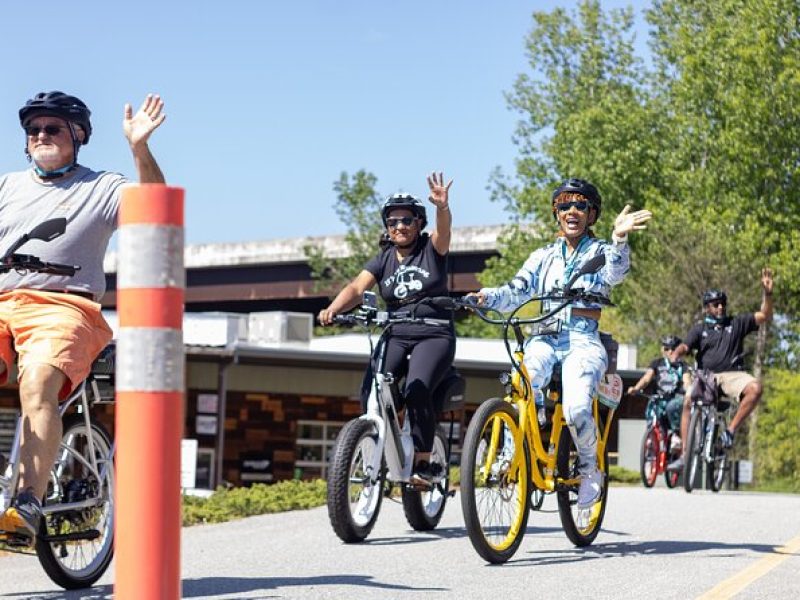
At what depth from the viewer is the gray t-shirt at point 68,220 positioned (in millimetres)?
6906

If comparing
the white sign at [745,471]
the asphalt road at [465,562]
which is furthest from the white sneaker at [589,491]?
the white sign at [745,471]

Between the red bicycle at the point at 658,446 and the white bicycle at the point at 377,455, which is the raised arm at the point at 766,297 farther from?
the white bicycle at the point at 377,455

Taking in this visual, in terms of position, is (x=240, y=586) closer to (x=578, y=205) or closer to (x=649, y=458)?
(x=578, y=205)

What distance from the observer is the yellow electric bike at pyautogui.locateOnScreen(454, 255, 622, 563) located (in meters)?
8.19

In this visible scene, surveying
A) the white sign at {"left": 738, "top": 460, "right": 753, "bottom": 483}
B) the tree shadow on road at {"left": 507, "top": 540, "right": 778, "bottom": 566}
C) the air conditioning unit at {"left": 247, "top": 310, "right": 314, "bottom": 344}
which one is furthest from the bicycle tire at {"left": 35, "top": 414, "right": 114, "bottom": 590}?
the air conditioning unit at {"left": 247, "top": 310, "right": 314, "bottom": 344}

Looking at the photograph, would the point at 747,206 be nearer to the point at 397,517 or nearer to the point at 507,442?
the point at 397,517

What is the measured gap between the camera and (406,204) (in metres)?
9.80

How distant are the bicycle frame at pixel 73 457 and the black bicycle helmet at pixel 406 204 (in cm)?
288

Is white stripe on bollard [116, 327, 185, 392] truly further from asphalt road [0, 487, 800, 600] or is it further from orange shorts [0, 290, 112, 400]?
asphalt road [0, 487, 800, 600]

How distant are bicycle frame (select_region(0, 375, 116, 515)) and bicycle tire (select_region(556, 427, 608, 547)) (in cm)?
262

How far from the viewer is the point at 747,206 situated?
115 ft

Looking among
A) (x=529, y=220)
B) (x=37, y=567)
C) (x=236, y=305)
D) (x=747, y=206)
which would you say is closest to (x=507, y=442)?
(x=37, y=567)

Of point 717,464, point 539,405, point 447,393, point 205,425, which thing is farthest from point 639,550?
point 205,425

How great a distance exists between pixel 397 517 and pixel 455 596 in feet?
13.8
